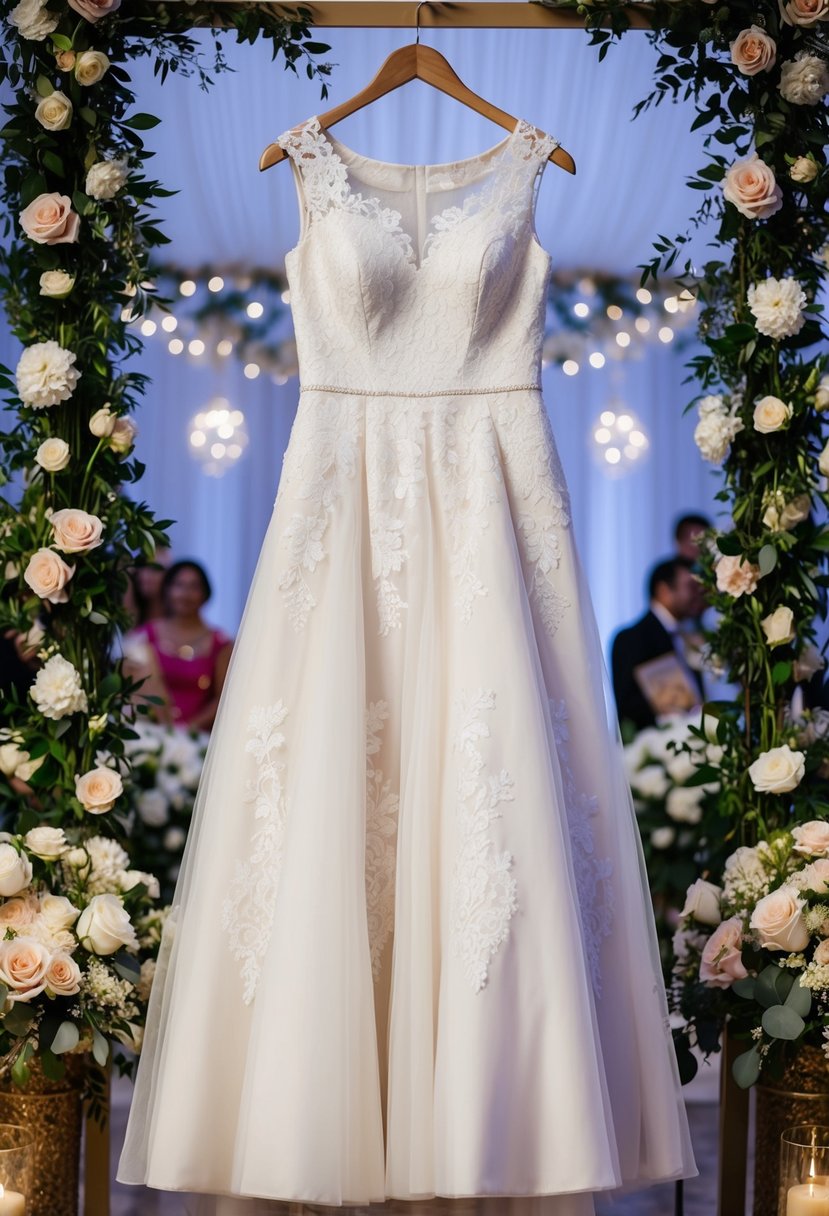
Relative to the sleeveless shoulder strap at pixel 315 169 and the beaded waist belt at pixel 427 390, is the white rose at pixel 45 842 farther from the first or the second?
the sleeveless shoulder strap at pixel 315 169

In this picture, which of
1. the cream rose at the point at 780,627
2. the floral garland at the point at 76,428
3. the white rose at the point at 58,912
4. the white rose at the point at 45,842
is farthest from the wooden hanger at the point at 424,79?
the white rose at the point at 58,912

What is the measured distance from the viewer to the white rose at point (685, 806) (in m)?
4.18

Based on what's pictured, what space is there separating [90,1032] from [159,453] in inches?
129

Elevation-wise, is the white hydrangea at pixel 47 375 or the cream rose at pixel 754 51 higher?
the cream rose at pixel 754 51

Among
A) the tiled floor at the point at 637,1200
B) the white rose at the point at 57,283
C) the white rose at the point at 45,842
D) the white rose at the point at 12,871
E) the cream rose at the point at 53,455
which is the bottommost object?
the tiled floor at the point at 637,1200

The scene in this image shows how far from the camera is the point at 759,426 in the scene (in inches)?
107

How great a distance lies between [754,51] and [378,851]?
174 cm

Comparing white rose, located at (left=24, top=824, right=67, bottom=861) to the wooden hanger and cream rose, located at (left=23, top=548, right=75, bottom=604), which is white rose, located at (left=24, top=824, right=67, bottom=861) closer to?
cream rose, located at (left=23, top=548, right=75, bottom=604)

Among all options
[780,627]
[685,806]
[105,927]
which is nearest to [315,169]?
[780,627]

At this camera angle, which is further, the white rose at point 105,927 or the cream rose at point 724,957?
the cream rose at point 724,957

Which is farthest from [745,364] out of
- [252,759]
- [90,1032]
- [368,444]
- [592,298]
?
[592,298]

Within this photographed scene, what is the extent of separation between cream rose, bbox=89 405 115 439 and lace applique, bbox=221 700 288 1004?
2.67ft

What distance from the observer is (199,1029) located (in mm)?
2051

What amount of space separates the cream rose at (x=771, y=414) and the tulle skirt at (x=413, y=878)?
1.94 feet
